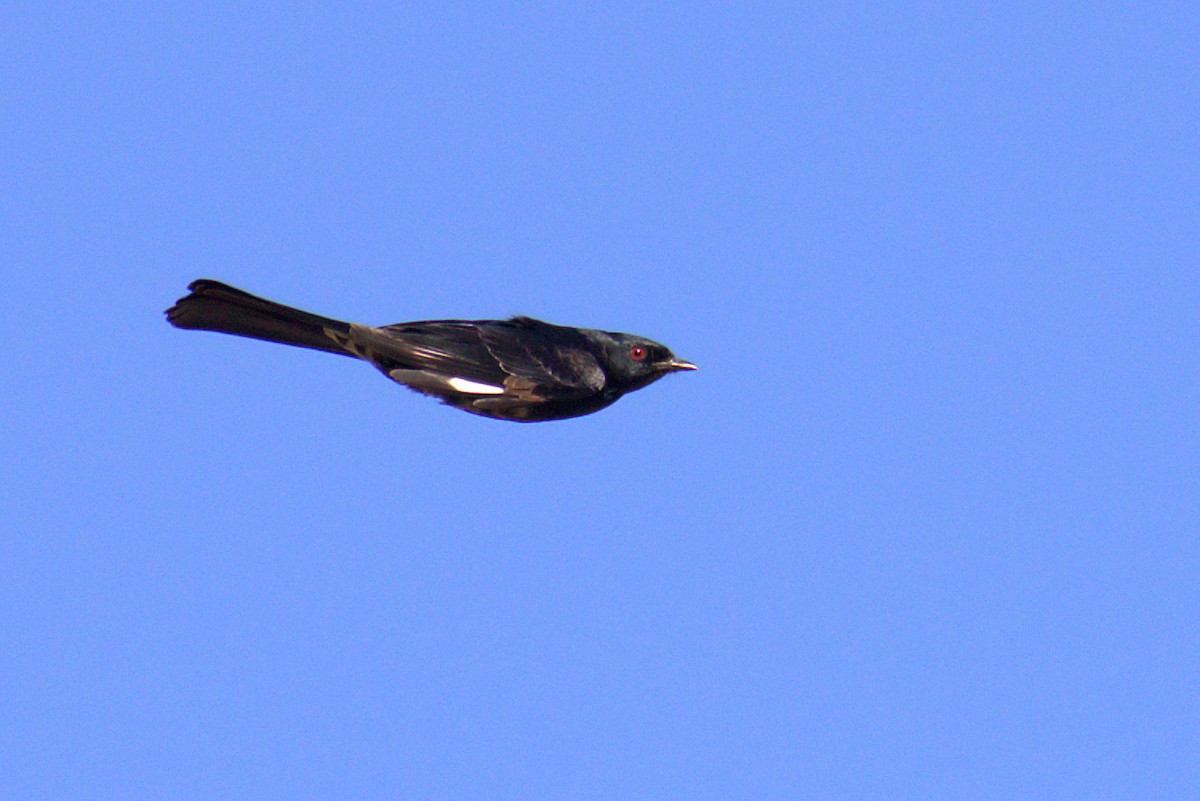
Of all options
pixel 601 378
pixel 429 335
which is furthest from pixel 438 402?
pixel 601 378

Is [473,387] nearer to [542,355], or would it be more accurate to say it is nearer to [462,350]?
[462,350]

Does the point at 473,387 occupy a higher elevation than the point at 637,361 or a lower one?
lower

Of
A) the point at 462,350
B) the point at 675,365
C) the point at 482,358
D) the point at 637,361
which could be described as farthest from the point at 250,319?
the point at 675,365

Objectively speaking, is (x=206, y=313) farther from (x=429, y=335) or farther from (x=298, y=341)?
(x=429, y=335)

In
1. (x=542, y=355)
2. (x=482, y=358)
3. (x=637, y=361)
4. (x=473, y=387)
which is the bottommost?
(x=473, y=387)

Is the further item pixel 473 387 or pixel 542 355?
pixel 542 355

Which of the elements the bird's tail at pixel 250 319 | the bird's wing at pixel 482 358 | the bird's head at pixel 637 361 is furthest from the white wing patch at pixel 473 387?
the bird's head at pixel 637 361

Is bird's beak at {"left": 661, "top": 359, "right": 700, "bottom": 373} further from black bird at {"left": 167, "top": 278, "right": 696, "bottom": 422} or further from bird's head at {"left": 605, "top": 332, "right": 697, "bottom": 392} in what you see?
black bird at {"left": 167, "top": 278, "right": 696, "bottom": 422}
